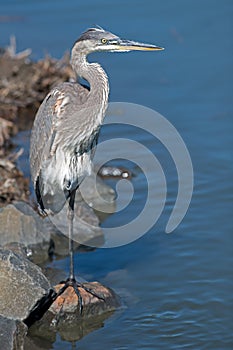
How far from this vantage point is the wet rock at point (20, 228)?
7.02m

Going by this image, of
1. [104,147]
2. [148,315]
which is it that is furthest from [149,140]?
[148,315]

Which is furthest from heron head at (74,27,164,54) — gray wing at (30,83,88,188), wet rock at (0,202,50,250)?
wet rock at (0,202,50,250)

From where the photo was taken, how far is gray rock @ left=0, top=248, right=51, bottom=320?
586 centimetres

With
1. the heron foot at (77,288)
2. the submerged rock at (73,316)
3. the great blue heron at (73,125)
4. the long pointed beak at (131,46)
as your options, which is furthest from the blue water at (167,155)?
the long pointed beak at (131,46)

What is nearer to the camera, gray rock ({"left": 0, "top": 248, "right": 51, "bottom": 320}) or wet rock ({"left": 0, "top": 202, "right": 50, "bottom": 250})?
gray rock ({"left": 0, "top": 248, "right": 51, "bottom": 320})

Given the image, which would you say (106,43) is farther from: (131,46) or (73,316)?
(73,316)

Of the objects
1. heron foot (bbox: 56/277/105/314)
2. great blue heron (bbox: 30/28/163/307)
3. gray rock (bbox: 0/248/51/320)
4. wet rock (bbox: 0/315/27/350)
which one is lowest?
wet rock (bbox: 0/315/27/350)

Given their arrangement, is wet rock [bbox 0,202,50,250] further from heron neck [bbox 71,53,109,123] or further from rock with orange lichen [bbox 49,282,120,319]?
heron neck [bbox 71,53,109,123]

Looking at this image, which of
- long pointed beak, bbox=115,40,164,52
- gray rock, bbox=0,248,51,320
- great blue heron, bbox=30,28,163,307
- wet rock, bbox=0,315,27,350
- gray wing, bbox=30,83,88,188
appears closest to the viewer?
wet rock, bbox=0,315,27,350

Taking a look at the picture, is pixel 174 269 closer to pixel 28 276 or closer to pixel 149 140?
pixel 28 276

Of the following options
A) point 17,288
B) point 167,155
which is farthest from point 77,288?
point 167,155

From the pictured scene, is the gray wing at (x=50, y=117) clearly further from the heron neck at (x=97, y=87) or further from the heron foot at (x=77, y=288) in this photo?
the heron foot at (x=77, y=288)

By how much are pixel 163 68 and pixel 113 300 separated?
4610 millimetres

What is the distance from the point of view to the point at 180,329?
6.19 metres
